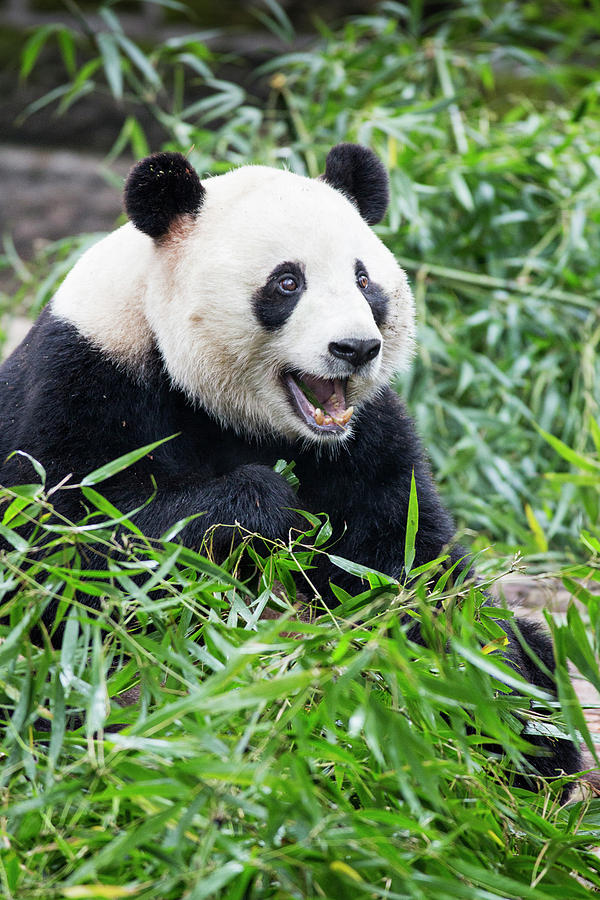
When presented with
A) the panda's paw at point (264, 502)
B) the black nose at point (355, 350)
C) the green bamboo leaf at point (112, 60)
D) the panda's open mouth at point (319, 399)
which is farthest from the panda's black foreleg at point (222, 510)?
the green bamboo leaf at point (112, 60)

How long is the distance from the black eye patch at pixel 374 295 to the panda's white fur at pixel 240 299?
0.02 meters

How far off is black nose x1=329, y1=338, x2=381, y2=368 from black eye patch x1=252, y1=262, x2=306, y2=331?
0.17m

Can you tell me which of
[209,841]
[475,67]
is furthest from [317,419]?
[475,67]

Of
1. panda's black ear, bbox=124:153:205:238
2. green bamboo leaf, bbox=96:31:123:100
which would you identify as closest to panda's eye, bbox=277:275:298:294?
panda's black ear, bbox=124:153:205:238

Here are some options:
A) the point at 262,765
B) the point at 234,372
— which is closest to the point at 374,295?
the point at 234,372

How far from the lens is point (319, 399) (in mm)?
2273

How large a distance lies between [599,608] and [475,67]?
384 centimetres

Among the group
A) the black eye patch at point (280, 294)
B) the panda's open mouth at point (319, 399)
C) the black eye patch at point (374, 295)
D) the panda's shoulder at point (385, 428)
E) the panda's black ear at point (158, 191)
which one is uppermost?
the panda's black ear at point (158, 191)

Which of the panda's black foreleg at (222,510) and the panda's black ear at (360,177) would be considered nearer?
the panda's black foreleg at (222,510)

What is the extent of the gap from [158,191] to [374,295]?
54 cm

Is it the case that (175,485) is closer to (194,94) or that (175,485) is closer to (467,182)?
(467,182)

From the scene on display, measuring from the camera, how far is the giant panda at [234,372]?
205 centimetres

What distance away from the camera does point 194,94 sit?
6.62 m

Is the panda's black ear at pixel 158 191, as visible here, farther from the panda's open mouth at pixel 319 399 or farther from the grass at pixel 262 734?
the grass at pixel 262 734
